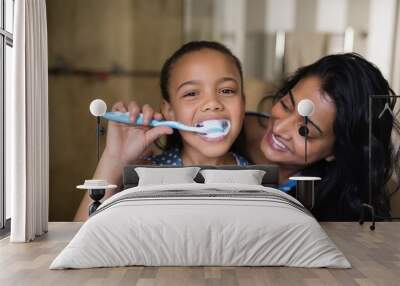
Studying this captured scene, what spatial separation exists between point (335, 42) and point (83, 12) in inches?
120

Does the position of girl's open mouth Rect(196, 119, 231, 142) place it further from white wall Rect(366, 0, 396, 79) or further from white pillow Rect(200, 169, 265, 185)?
white wall Rect(366, 0, 396, 79)

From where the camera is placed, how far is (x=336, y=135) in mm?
6746

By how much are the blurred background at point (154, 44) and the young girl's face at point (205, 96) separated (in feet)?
0.64

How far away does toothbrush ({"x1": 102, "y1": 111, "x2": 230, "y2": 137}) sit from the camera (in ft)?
22.2

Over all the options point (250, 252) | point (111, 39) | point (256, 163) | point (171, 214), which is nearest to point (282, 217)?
point (250, 252)

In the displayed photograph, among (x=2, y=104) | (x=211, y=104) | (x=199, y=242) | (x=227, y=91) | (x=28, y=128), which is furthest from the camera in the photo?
(x=227, y=91)

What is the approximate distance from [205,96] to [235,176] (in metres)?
1.15

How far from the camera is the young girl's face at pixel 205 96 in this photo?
6.75 m

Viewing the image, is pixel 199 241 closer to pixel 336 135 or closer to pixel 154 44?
pixel 336 135

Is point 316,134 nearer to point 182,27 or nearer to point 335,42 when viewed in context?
point 335,42

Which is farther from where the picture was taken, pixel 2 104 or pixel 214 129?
pixel 214 129

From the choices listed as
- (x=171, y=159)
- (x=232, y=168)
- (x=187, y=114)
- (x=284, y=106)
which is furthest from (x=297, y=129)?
(x=171, y=159)

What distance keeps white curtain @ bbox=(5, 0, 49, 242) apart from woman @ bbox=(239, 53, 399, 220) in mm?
2464

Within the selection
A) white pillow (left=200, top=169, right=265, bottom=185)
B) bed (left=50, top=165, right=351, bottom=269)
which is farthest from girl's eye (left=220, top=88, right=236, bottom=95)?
bed (left=50, top=165, right=351, bottom=269)
